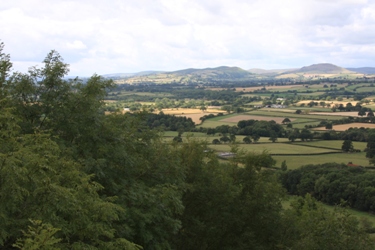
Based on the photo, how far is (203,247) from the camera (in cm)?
2142

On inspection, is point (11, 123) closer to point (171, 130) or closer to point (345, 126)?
point (171, 130)

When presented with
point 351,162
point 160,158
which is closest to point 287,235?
point 160,158

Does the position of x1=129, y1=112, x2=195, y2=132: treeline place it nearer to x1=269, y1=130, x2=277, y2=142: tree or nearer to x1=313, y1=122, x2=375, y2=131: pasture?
x1=269, y1=130, x2=277, y2=142: tree

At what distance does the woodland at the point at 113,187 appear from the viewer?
1019cm

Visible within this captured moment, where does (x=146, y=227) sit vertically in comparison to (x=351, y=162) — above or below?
above

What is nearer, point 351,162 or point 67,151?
point 67,151

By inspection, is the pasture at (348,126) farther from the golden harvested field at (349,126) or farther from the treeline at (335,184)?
the treeline at (335,184)

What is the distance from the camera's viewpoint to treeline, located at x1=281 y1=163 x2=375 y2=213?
161 ft

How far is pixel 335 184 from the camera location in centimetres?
5209

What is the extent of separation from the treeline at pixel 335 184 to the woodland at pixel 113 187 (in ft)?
97.4

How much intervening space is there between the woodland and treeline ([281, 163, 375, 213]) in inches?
1168

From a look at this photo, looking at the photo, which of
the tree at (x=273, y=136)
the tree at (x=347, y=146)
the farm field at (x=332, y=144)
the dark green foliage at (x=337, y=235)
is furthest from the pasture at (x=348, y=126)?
the dark green foliage at (x=337, y=235)

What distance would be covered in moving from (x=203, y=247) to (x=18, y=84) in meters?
12.8

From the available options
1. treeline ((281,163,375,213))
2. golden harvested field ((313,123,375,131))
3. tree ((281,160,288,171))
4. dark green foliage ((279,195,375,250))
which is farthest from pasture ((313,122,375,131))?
dark green foliage ((279,195,375,250))
